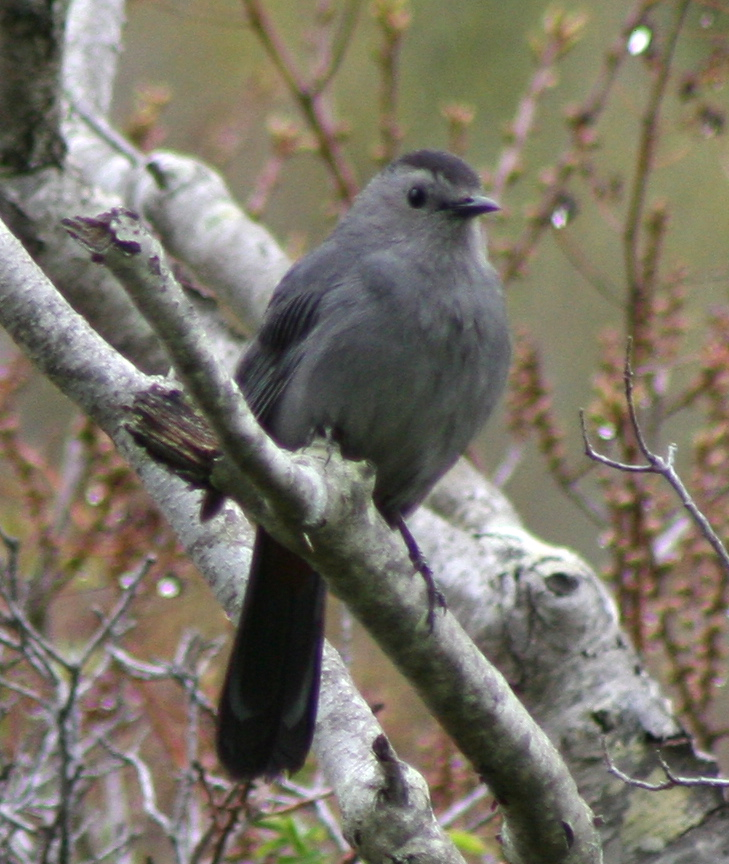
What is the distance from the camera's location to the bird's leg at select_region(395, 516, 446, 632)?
2.35m

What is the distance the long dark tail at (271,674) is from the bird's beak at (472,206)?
1.05 m

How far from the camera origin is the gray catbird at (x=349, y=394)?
2.86m

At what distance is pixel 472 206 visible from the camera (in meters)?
3.27

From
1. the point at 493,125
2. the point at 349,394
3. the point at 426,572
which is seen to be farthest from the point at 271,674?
the point at 493,125

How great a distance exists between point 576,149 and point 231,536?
6.99 ft

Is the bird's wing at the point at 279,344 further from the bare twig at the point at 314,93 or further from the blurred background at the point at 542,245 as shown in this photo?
the bare twig at the point at 314,93

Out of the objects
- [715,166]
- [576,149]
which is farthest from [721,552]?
[715,166]

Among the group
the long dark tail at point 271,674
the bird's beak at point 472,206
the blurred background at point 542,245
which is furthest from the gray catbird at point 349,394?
the blurred background at point 542,245

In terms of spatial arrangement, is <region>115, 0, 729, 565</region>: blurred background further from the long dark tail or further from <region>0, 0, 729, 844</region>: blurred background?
the long dark tail

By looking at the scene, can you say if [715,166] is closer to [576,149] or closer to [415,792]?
[576,149]

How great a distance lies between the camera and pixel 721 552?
6.96 ft

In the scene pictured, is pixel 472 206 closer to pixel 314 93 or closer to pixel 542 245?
pixel 314 93

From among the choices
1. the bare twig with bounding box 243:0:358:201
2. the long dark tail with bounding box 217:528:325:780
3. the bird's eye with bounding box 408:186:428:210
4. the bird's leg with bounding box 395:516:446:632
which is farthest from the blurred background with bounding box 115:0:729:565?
the long dark tail with bounding box 217:528:325:780

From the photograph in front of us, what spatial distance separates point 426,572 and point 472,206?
41.7 inches
